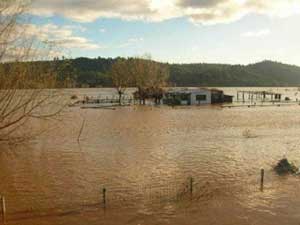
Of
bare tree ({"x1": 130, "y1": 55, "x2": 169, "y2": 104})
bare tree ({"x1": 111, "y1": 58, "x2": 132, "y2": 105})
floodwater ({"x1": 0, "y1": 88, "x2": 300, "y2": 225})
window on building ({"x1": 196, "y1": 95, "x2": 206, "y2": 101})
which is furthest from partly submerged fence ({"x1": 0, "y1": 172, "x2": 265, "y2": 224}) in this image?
bare tree ({"x1": 111, "y1": 58, "x2": 132, "y2": 105})

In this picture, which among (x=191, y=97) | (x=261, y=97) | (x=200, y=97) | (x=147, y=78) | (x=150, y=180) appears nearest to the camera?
(x=150, y=180)

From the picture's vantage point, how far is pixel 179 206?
16.4 metres

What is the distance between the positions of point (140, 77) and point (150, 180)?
255 ft

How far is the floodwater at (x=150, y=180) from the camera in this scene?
617 inches

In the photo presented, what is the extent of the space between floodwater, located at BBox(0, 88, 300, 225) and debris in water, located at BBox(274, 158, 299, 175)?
0.61m

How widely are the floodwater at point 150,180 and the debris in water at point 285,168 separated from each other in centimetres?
61

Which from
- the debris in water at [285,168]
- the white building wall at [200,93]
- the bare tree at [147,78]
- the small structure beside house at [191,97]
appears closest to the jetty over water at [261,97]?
the small structure beside house at [191,97]

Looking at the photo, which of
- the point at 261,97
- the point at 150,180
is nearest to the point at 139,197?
the point at 150,180

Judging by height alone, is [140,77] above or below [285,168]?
above

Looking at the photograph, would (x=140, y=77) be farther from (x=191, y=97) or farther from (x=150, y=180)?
(x=150, y=180)

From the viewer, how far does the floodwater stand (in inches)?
617

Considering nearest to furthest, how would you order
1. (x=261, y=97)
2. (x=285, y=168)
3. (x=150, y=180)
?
(x=150, y=180) < (x=285, y=168) < (x=261, y=97)

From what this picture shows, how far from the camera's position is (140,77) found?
9744cm

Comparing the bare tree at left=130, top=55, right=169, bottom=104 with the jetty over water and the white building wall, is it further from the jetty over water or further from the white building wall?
the jetty over water
